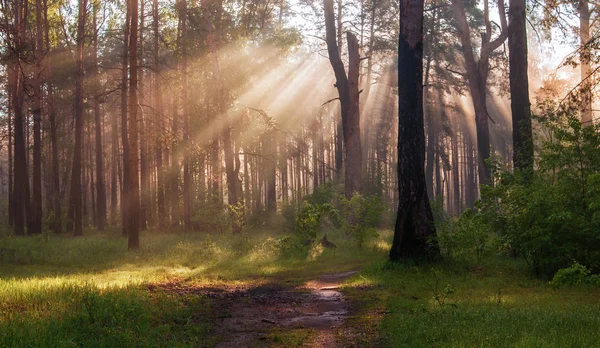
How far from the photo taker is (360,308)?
8.65 m

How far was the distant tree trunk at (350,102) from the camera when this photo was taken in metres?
22.0

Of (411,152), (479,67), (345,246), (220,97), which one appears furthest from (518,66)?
(220,97)

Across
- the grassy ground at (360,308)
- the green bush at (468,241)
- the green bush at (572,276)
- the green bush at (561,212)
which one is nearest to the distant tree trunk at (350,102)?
the grassy ground at (360,308)

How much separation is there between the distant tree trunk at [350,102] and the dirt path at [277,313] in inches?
428

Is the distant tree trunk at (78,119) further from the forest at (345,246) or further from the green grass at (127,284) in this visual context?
the green grass at (127,284)

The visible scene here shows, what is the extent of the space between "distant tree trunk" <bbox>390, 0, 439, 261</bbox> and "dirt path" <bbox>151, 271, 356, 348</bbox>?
6.70 ft

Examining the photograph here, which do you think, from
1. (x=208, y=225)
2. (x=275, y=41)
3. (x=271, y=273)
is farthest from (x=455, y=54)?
(x=271, y=273)

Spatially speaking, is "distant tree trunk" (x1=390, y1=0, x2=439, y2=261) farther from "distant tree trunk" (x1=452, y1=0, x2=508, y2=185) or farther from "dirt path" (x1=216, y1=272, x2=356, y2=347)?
"distant tree trunk" (x1=452, y1=0, x2=508, y2=185)

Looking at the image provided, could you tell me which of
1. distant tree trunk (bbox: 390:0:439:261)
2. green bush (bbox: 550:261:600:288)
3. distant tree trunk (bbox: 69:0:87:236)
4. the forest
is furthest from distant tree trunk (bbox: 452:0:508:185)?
distant tree trunk (bbox: 69:0:87:236)

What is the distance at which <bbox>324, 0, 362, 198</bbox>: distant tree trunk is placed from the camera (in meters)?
22.0

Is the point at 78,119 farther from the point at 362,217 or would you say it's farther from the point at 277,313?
the point at 277,313

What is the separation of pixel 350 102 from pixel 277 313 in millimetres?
14769

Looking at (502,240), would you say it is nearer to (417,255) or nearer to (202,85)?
(417,255)

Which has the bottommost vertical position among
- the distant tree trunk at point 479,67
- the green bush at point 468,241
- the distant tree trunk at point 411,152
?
the green bush at point 468,241
